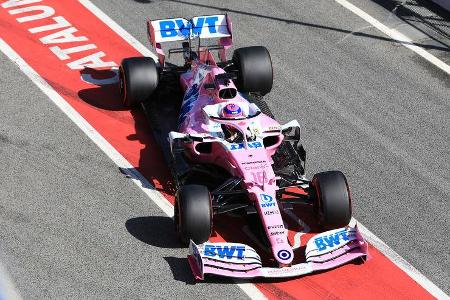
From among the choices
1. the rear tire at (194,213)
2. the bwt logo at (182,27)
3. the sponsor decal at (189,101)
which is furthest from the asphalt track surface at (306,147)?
the bwt logo at (182,27)

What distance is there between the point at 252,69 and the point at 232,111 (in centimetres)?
224

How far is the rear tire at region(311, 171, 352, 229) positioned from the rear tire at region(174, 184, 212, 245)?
1.64 metres

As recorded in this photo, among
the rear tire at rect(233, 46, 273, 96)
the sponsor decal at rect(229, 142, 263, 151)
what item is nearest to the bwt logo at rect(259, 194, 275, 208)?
the sponsor decal at rect(229, 142, 263, 151)

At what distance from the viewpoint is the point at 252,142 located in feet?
41.2

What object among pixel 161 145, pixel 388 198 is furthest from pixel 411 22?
pixel 161 145

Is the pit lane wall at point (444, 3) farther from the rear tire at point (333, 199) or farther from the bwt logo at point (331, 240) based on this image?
the bwt logo at point (331, 240)

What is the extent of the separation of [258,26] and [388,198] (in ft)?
20.7

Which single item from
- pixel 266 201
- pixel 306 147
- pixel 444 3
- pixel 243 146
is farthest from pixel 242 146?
pixel 444 3

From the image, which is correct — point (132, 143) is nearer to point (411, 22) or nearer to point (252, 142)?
point (252, 142)

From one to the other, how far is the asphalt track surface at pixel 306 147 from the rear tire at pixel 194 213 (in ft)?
1.81

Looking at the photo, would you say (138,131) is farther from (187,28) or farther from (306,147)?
(306,147)

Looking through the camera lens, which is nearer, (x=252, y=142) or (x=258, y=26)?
(x=252, y=142)

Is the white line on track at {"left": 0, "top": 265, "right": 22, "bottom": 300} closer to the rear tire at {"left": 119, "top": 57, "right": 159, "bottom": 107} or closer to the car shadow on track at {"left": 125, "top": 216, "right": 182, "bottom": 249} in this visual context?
the car shadow on track at {"left": 125, "top": 216, "right": 182, "bottom": 249}

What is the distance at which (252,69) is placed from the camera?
15.0m
